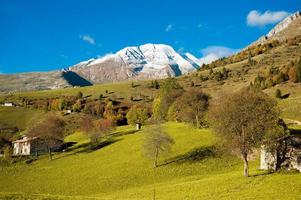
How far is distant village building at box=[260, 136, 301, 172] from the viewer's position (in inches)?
1743

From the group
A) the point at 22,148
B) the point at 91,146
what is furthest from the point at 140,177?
the point at 22,148

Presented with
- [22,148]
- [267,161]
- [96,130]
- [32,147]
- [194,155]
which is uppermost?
[96,130]

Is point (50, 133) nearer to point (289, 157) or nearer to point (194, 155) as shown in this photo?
point (194, 155)

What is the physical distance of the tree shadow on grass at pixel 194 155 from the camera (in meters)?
69.8

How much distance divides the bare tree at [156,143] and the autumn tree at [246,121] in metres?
26.7

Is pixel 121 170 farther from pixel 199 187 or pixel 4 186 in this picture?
pixel 199 187

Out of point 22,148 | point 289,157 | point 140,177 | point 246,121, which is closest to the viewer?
point 289,157

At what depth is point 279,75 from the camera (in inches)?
6481

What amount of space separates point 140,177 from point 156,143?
34.3 feet

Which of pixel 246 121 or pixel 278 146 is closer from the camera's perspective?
pixel 278 146

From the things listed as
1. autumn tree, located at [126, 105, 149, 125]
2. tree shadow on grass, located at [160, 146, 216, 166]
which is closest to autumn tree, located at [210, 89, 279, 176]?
tree shadow on grass, located at [160, 146, 216, 166]

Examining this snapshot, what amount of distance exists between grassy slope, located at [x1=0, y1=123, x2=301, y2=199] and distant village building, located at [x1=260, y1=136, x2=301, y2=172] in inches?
71.5

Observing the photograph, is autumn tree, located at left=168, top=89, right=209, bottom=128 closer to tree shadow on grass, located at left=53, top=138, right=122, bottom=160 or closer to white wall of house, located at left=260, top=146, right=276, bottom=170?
tree shadow on grass, located at left=53, top=138, right=122, bottom=160

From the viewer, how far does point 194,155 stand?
2830 inches
